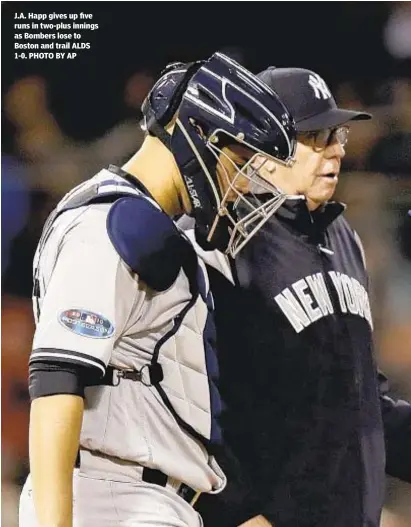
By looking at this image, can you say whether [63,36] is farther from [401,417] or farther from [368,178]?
[401,417]

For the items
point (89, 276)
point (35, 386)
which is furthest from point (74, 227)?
point (35, 386)

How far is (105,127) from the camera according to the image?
1.26 m

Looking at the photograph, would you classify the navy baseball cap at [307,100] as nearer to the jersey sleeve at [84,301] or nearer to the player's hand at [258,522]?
the jersey sleeve at [84,301]

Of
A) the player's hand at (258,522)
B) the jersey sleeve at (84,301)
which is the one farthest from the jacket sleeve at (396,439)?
the jersey sleeve at (84,301)

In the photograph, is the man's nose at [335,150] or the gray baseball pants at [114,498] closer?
the gray baseball pants at [114,498]

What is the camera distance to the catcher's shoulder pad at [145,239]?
0.83 meters

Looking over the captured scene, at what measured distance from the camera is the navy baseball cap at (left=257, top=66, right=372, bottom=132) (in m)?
1.14

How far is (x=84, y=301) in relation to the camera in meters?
0.82

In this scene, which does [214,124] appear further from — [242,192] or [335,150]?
[335,150]

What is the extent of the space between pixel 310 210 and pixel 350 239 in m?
0.09

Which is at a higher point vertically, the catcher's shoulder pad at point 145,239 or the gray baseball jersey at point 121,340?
the catcher's shoulder pad at point 145,239

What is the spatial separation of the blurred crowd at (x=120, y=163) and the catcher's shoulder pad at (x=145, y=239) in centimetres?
42

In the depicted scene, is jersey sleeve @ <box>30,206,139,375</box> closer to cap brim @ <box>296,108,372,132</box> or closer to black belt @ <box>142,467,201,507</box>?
black belt @ <box>142,467,201,507</box>

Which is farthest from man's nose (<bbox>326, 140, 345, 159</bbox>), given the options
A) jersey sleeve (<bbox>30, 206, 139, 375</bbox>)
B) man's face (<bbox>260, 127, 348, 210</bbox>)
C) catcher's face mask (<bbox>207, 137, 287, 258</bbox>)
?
jersey sleeve (<bbox>30, 206, 139, 375</bbox>)
